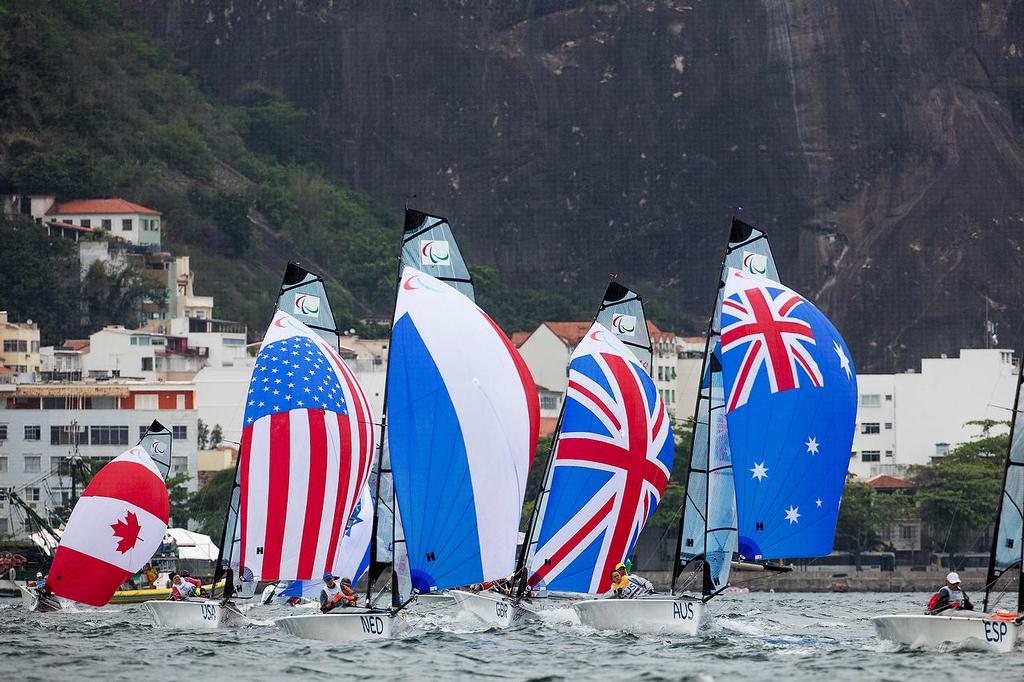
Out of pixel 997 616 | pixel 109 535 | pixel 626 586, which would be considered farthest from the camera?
pixel 109 535

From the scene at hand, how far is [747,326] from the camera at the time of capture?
33938 millimetres

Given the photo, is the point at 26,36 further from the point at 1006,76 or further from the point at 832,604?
the point at 832,604

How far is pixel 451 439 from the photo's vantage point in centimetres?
3106

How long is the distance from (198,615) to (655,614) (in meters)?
8.03

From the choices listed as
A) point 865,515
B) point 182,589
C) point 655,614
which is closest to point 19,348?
point 865,515

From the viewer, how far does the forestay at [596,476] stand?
35906 millimetres

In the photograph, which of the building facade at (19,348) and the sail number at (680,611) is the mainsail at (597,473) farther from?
the building facade at (19,348)

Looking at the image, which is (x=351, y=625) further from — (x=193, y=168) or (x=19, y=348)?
(x=193, y=168)

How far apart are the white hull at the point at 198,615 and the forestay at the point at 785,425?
8158 millimetres

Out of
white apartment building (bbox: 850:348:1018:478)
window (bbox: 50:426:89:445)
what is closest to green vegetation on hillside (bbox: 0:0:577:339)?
white apartment building (bbox: 850:348:1018:478)

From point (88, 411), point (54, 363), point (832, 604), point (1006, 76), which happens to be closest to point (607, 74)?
point (1006, 76)

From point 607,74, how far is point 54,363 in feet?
221

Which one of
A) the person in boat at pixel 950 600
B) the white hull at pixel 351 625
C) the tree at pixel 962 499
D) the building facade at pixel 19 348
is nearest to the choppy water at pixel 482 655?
the white hull at pixel 351 625

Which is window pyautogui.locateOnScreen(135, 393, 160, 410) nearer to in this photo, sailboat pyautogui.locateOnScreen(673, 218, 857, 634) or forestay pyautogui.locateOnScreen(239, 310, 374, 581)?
forestay pyautogui.locateOnScreen(239, 310, 374, 581)
